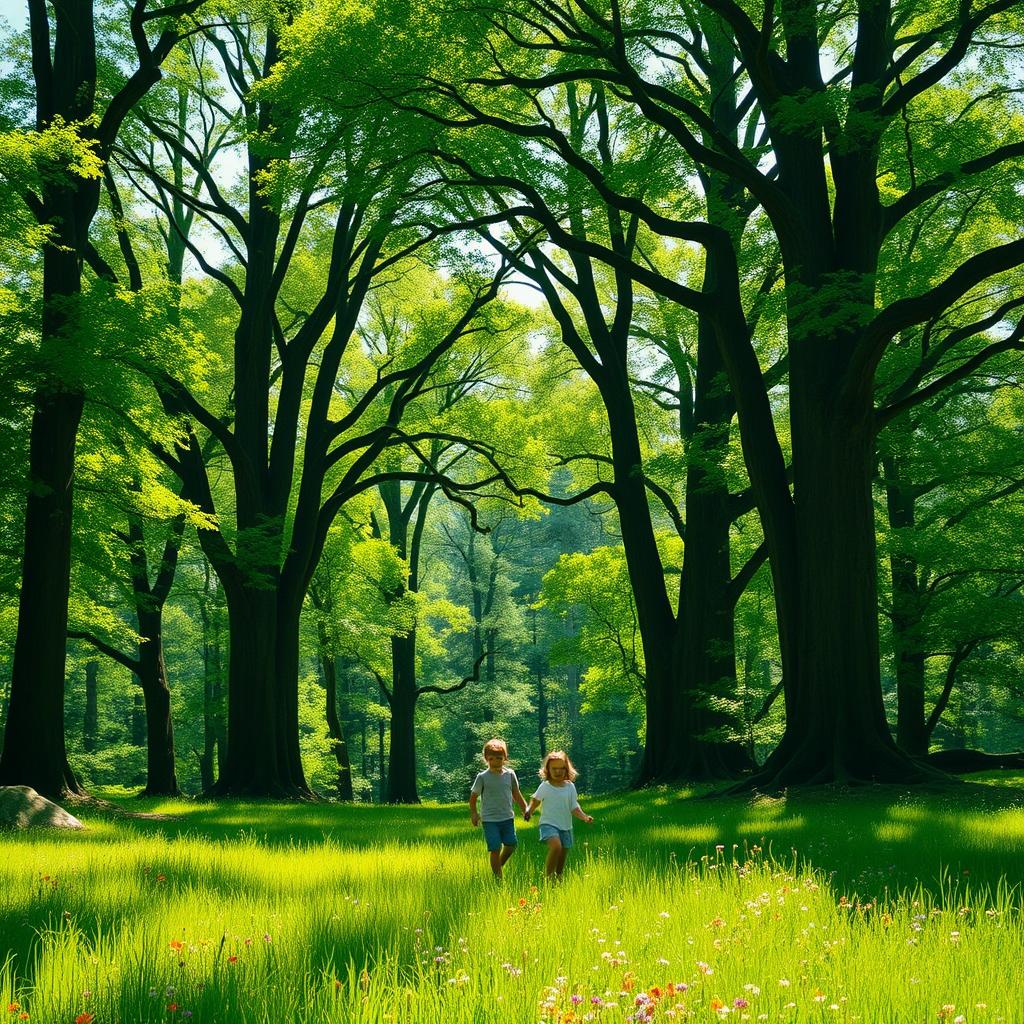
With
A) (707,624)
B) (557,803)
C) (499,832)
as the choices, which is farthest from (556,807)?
(707,624)

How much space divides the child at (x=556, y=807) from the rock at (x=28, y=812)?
21.8 feet

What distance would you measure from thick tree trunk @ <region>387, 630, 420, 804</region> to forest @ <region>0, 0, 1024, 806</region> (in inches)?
4.9

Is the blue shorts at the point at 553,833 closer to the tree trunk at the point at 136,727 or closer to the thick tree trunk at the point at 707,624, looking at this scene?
the thick tree trunk at the point at 707,624

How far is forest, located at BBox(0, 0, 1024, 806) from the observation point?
14.0 metres

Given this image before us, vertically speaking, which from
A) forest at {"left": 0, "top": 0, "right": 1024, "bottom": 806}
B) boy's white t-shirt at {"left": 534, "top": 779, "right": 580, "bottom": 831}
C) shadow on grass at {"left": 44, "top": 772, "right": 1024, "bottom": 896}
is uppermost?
forest at {"left": 0, "top": 0, "right": 1024, "bottom": 806}

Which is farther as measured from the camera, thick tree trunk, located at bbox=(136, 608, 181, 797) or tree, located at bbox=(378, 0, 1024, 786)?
thick tree trunk, located at bbox=(136, 608, 181, 797)

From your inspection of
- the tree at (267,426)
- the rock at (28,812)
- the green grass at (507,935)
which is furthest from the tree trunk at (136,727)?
the green grass at (507,935)

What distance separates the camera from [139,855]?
8086 mm

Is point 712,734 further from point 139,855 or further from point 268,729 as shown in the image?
point 139,855

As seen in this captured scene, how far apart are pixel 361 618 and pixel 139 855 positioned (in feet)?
77.3

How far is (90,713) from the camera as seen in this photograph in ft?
148

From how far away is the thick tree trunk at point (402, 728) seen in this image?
32.5 m

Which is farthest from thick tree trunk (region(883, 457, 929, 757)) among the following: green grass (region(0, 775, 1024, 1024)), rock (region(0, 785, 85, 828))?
rock (region(0, 785, 85, 828))

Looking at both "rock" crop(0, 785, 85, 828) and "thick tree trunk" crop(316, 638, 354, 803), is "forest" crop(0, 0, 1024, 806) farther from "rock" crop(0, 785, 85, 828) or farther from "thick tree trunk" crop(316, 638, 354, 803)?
"rock" crop(0, 785, 85, 828)
